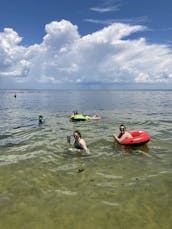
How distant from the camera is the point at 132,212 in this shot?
6641 millimetres

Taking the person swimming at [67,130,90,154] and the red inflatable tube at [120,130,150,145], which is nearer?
the person swimming at [67,130,90,154]

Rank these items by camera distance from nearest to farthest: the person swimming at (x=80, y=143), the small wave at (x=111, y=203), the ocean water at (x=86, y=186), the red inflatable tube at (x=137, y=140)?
the ocean water at (x=86, y=186), the small wave at (x=111, y=203), the person swimming at (x=80, y=143), the red inflatable tube at (x=137, y=140)

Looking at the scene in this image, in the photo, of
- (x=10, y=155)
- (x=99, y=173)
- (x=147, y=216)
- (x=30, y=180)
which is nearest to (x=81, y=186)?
(x=99, y=173)

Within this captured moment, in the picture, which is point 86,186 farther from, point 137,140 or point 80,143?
point 137,140

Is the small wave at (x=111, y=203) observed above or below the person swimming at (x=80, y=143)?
below

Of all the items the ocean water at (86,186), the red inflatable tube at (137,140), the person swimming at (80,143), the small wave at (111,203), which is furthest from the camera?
the red inflatable tube at (137,140)

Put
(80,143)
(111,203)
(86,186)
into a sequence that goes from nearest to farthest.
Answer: (111,203) → (86,186) → (80,143)

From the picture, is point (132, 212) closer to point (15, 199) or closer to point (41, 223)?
point (41, 223)

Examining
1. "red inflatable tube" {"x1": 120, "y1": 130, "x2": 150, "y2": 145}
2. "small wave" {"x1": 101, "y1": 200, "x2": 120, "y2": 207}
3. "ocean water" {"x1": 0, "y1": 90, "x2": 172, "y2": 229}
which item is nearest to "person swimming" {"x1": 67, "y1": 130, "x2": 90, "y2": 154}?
"ocean water" {"x1": 0, "y1": 90, "x2": 172, "y2": 229}

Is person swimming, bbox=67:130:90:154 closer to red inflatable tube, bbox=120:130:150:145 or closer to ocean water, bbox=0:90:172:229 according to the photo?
ocean water, bbox=0:90:172:229

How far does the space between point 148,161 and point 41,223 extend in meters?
6.23

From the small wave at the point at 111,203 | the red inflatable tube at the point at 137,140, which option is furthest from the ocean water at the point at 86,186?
the red inflatable tube at the point at 137,140

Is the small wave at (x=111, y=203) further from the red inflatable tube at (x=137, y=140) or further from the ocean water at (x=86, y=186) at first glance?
the red inflatable tube at (x=137, y=140)

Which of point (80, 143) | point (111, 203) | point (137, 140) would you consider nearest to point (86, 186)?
point (111, 203)
